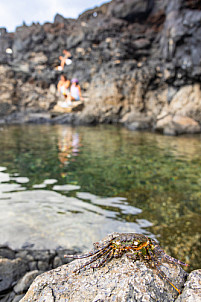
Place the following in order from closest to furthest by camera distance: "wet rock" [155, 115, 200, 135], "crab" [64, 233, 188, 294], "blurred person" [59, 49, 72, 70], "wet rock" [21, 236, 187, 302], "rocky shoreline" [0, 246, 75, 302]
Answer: "wet rock" [21, 236, 187, 302]
"crab" [64, 233, 188, 294]
"rocky shoreline" [0, 246, 75, 302]
"wet rock" [155, 115, 200, 135]
"blurred person" [59, 49, 72, 70]

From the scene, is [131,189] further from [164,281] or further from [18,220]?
[164,281]

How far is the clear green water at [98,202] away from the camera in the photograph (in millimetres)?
3121

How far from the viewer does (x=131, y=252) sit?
60.6 inches

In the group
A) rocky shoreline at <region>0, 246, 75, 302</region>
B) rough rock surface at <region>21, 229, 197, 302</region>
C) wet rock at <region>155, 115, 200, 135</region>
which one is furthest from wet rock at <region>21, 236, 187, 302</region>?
wet rock at <region>155, 115, 200, 135</region>

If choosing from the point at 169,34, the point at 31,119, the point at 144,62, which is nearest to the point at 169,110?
the point at 169,34

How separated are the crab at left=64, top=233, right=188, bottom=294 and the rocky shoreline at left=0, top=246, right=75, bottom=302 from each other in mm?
1064

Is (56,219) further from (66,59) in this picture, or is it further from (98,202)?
(66,59)

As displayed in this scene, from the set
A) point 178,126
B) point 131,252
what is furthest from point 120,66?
point 131,252

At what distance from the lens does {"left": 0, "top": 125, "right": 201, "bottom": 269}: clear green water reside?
3121mm

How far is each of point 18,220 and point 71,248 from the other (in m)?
1.19

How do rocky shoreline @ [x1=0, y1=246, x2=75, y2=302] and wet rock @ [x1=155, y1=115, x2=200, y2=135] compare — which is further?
wet rock @ [x1=155, y1=115, x2=200, y2=135]

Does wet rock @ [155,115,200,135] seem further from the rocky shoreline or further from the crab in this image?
the crab

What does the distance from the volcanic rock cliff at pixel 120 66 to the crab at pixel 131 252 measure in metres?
15.6

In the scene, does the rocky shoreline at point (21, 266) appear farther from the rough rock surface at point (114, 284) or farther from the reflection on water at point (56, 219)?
the rough rock surface at point (114, 284)
